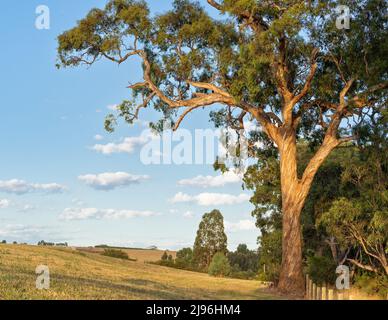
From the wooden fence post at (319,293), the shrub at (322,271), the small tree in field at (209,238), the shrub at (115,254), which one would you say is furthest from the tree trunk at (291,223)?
the small tree in field at (209,238)

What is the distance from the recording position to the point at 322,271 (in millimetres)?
27016

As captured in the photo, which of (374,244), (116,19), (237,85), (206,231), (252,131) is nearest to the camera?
(374,244)

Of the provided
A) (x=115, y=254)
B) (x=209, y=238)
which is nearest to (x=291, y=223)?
(x=115, y=254)

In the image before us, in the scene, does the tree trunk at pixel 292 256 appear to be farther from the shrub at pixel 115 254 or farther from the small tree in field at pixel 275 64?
the shrub at pixel 115 254

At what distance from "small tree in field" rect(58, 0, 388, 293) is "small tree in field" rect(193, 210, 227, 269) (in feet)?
131

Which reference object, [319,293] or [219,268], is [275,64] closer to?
[319,293]

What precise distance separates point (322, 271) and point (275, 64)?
1064cm

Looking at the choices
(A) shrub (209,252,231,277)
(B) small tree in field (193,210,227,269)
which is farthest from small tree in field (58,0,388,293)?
(B) small tree in field (193,210,227,269)

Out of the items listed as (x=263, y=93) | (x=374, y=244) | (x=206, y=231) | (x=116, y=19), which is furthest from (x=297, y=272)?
(x=206, y=231)

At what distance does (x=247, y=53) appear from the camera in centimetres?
2603

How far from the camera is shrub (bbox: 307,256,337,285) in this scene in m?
27.0
